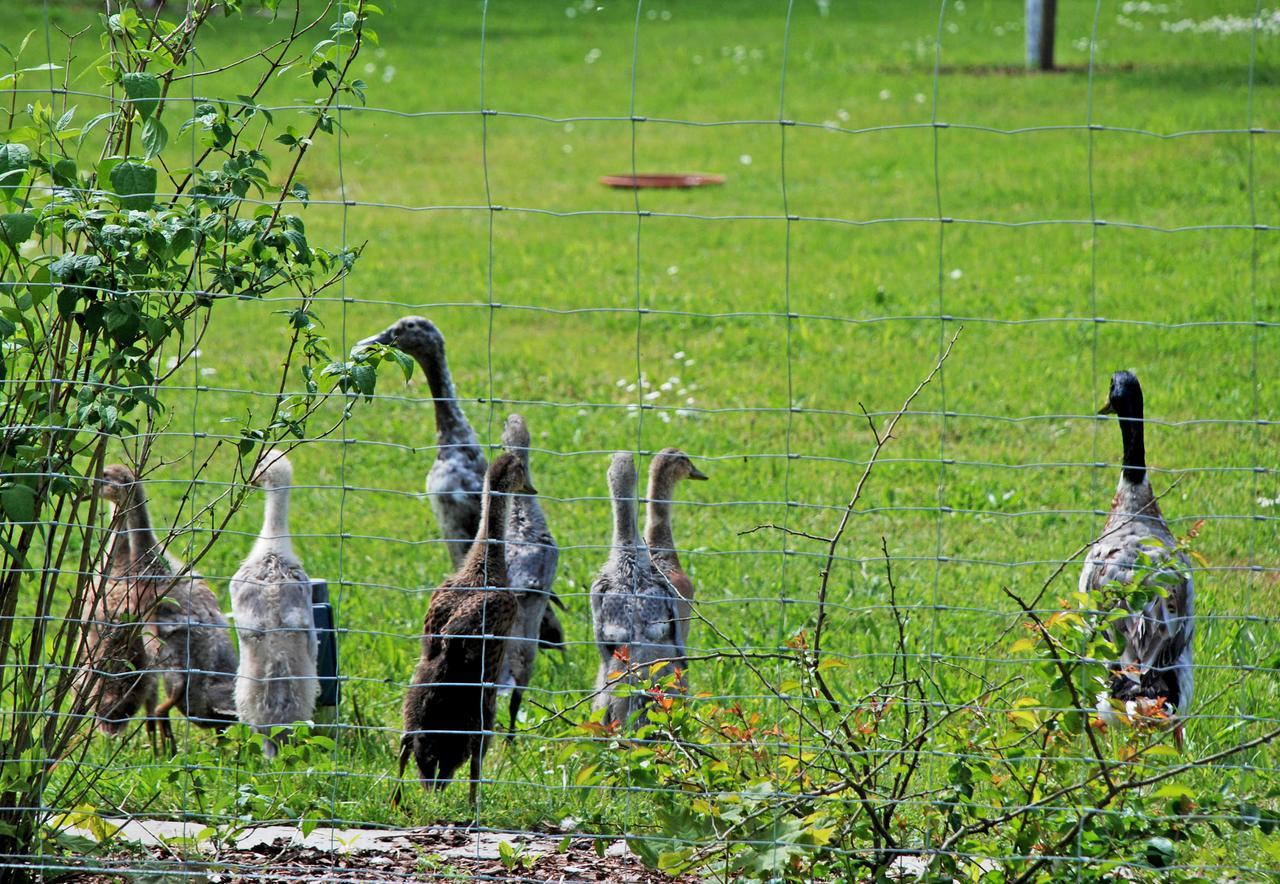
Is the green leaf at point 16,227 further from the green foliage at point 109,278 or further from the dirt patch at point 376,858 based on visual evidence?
the dirt patch at point 376,858

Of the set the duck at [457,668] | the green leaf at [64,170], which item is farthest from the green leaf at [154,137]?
the duck at [457,668]

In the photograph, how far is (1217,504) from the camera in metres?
8.05

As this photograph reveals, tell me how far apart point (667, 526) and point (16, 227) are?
3.51m

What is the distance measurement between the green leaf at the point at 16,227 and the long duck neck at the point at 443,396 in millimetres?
3585

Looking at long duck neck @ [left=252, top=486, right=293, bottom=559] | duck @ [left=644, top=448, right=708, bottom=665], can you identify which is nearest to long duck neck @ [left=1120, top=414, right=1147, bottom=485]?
duck @ [left=644, top=448, right=708, bottom=665]

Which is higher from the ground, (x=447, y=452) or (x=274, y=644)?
(x=447, y=452)

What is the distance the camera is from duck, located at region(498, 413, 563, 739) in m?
6.02

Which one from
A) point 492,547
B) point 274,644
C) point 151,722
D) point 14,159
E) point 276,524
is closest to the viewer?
point 14,159

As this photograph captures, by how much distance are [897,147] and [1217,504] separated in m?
12.3

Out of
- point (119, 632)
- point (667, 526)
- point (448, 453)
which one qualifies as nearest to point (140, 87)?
point (119, 632)

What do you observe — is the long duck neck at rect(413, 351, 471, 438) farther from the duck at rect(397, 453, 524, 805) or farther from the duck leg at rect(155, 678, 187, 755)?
the duck leg at rect(155, 678, 187, 755)

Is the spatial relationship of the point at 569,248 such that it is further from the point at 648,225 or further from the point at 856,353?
the point at 856,353

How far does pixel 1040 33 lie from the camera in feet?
79.8

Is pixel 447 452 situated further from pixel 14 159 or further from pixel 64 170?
pixel 14 159
